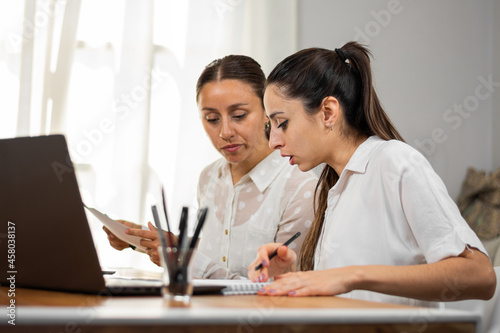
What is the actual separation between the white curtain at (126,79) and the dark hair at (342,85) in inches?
53.8

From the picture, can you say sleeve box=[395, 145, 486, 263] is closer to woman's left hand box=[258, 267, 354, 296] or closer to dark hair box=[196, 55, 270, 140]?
woman's left hand box=[258, 267, 354, 296]

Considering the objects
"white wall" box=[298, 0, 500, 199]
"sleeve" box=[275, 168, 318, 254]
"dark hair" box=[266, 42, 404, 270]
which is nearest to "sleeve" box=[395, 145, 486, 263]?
"dark hair" box=[266, 42, 404, 270]

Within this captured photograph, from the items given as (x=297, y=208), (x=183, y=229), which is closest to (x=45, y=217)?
(x=183, y=229)

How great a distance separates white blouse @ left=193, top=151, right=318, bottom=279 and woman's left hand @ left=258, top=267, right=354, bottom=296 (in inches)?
29.7

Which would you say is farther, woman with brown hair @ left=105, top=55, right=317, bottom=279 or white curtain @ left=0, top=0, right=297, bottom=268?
white curtain @ left=0, top=0, right=297, bottom=268

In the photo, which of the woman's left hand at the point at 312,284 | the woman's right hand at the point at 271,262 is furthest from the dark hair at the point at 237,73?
the woman's left hand at the point at 312,284

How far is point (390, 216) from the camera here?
120 cm

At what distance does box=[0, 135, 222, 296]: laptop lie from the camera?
0.78 meters

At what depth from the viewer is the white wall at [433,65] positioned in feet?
9.62

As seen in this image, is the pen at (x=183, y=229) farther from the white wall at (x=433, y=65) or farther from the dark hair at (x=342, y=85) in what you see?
the white wall at (x=433, y=65)

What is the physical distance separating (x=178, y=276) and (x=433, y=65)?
2.63m

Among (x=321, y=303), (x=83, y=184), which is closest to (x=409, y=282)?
(x=321, y=303)

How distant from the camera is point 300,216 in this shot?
1.72 meters

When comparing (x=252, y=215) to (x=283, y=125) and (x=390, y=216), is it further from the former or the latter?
(x=390, y=216)
